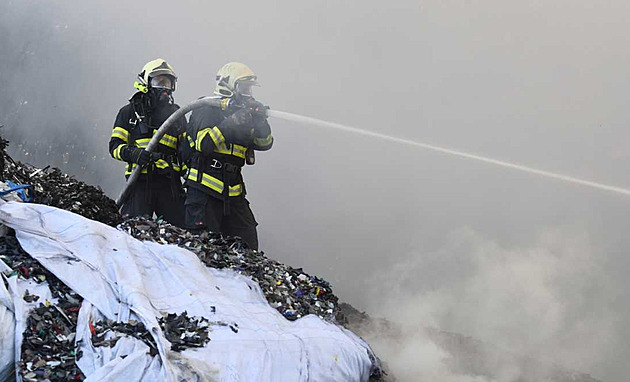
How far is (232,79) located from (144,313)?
342 centimetres

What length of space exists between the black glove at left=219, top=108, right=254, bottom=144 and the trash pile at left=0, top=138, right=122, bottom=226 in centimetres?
124

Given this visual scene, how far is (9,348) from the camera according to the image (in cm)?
313

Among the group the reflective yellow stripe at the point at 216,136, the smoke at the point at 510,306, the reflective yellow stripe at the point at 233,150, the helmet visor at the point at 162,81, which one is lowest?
the smoke at the point at 510,306

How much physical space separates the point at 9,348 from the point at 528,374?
3958mm

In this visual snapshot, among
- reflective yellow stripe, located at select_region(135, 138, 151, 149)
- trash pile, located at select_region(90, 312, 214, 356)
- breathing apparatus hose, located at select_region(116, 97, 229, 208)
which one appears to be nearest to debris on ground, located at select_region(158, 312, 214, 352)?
trash pile, located at select_region(90, 312, 214, 356)

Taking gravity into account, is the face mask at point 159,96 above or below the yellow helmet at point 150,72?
below

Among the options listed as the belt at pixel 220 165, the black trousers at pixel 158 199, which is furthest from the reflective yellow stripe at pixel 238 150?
the black trousers at pixel 158 199

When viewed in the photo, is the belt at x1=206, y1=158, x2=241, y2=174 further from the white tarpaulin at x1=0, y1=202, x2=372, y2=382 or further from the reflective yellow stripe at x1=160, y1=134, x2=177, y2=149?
the white tarpaulin at x1=0, y1=202, x2=372, y2=382

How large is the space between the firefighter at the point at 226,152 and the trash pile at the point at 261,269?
1076 millimetres

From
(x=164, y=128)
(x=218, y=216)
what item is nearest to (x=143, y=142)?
(x=164, y=128)

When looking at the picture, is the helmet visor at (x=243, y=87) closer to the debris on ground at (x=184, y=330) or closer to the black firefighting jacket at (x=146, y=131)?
the black firefighting jacket at (x=146, y=131)

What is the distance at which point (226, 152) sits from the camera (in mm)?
6363

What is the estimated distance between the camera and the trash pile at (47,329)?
3.11m

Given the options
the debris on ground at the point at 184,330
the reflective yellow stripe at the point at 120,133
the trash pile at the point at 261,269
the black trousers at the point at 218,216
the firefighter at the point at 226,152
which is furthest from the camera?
the reflective yellow stripe at the point at 120,133
